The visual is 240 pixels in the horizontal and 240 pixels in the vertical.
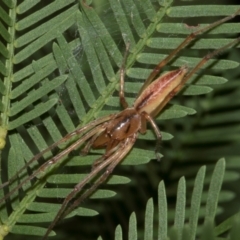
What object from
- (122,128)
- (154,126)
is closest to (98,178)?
(154,126)

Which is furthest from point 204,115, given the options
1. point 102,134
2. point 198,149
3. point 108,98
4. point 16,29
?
point 16,29

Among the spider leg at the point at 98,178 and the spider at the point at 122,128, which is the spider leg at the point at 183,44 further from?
the spider leg at the point at 98,178

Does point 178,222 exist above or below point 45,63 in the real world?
below

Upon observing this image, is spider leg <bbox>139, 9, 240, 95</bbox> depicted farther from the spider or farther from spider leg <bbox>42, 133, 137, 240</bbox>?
spider leg <bbox>42, 133, 137, 240</bbox>

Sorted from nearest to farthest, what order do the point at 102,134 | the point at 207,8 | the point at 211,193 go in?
the point at 211,193 → the point at 207,8 → the point at 102,134

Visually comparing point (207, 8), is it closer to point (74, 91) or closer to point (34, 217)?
point (74, 91)

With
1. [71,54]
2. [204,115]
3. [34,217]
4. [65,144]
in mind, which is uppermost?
[204,115]

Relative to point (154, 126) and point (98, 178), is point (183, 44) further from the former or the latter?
point (98, 178)

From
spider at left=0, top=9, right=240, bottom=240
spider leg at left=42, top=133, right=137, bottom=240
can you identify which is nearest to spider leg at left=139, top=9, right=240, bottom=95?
spider at left=0, top=9, right=240, bottom=240
